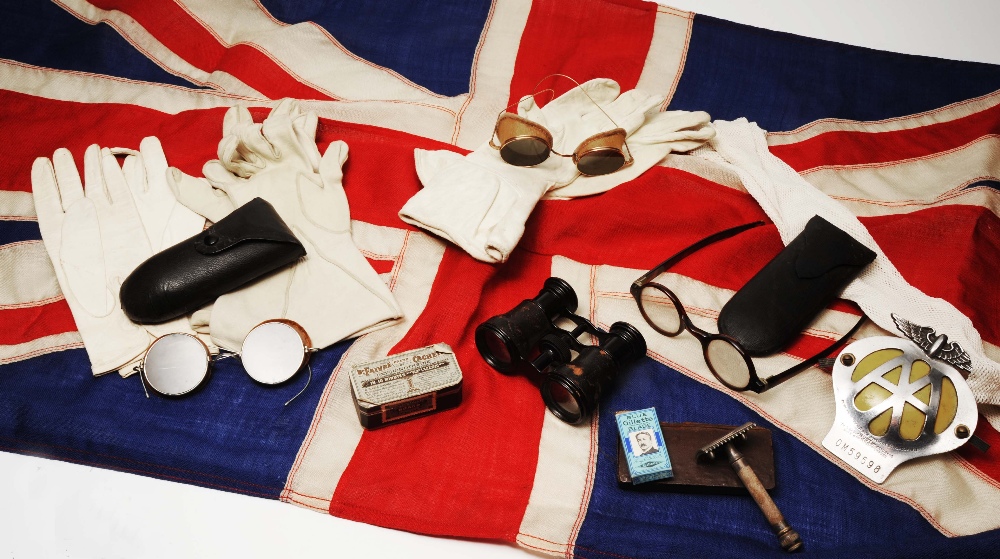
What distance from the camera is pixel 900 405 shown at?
1.32 metres

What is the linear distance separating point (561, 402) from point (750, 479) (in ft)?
1.06

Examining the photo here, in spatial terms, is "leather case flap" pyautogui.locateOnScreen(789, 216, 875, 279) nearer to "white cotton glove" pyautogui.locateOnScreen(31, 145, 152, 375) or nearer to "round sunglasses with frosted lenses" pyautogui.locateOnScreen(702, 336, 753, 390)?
"round sunglasses with frosted lenses" pyautogui.locateOnScreen(702, 336, 753, 390)

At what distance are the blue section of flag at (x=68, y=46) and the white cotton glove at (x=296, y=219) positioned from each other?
14.7 inches

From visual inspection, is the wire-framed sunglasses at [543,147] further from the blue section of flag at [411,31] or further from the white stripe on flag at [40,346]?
the white stripe on flag at [40,346]

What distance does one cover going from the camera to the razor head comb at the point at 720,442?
126 centimetres

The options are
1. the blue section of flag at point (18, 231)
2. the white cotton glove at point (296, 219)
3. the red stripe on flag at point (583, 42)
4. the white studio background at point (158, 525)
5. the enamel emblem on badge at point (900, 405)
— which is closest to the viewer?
the white studio background at point (158, 525)

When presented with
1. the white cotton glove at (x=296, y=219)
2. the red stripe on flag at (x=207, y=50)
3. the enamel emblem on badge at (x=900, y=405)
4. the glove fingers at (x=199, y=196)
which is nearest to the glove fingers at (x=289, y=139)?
the white cotton glove at (x=296, y=219)

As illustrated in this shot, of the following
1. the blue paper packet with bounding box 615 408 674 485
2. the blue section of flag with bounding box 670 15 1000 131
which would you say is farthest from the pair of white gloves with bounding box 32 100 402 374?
the blue section of flag with bounding box 670 15 1000 131

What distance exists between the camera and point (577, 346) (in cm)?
139

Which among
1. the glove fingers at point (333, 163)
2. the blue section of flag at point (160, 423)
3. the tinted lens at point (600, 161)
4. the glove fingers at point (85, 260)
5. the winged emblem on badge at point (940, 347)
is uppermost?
the tinted lens at point (600, 161)

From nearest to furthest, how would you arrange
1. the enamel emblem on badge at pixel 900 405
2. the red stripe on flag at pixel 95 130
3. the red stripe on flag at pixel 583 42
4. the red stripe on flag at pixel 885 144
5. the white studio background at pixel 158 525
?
the white studio background at pixel 158 525 < the enamel emblem on badge at pixel 900 405 < the red stripe on flag at pixel 95 130 < the red stripe on flag at pixel 885 144 < the red stripe on flag at pixel 583 42

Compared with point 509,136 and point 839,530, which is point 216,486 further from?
point 839,530

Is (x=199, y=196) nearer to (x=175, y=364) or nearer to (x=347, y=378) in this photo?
(x=175, y=364)

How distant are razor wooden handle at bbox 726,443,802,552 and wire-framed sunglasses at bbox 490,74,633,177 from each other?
63 centimetres
